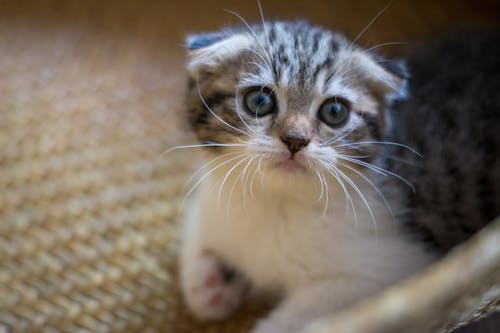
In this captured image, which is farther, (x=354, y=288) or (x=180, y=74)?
(x=180, y=74)

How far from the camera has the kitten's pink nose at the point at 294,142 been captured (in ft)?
3.07

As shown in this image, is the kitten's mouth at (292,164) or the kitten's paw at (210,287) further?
the kitten's paw at (210,287)

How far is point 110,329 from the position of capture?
1.16 m

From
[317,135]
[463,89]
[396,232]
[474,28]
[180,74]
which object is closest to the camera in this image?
[317,135]

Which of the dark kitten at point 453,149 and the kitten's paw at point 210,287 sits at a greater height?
the dark kitten at point 453,149

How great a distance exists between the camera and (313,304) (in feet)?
3.46

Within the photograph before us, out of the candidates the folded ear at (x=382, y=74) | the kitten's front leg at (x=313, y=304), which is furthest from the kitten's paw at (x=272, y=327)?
the folded ear at (x=382, y=74)

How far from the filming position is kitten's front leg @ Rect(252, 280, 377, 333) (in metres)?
1.04

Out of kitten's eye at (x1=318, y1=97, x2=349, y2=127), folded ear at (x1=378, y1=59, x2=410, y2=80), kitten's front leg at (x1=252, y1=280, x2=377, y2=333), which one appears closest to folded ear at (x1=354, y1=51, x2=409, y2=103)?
folded ear at (x1=378, y1=59, x2=410, y2=80)

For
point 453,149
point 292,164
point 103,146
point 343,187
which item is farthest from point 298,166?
point 103,146

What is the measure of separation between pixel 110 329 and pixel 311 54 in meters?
0.76

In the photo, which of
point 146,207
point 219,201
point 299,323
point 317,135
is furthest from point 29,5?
point 299,323

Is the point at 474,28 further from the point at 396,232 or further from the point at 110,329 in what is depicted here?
the point at 110,329

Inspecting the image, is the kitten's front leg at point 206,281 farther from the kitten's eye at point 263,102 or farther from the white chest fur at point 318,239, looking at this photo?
the kitten's eye at point 263,102
